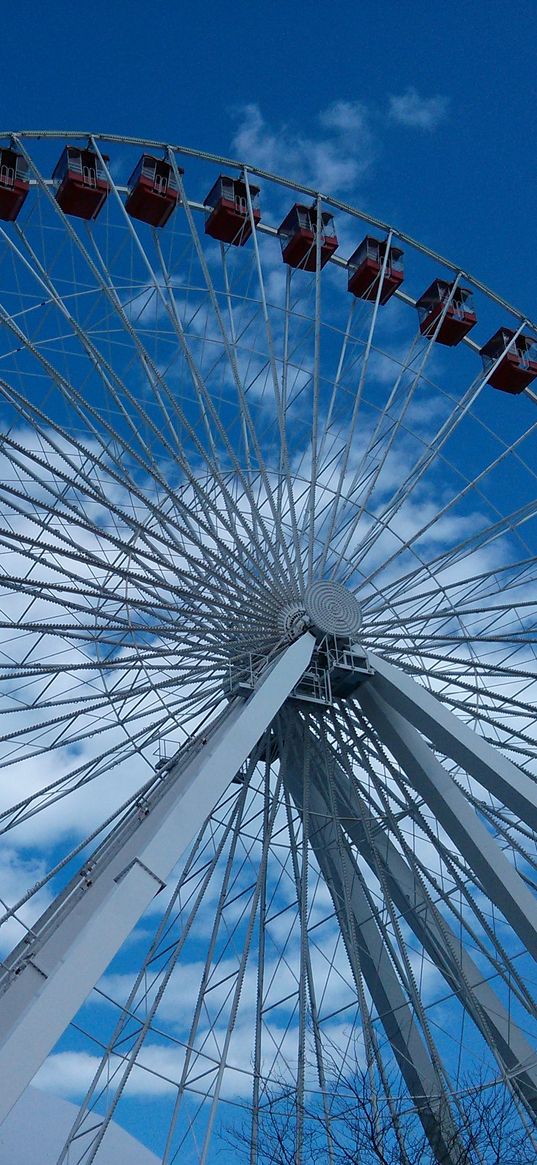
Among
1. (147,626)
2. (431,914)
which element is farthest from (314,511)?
(431,914)

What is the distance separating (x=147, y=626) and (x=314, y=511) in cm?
377

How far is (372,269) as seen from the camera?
2761 cm

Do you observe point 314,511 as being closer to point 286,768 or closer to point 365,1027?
point 286,768

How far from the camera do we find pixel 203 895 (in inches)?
894

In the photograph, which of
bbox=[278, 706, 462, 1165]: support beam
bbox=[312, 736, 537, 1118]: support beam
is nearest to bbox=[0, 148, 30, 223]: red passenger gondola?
bbox=[278, 706, 462, 1165]: support beam

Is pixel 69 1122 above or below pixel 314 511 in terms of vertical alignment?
above

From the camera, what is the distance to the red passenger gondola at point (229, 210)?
2602 cm

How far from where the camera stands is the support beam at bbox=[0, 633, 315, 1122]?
14016 millimetres

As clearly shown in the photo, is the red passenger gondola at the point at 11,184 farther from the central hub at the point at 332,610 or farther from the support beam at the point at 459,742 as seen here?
the support beam at the point at 459,742

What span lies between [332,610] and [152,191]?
8711 mm

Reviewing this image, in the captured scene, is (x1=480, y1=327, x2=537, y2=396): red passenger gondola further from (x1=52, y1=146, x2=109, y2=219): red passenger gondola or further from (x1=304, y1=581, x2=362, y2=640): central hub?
(x1=52, y1=146, x2=109, y2=219): red passenger gondola

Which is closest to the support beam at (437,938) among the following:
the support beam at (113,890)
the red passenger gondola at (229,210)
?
the support beam at (113,890)

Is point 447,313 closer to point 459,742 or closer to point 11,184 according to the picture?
point 11,184

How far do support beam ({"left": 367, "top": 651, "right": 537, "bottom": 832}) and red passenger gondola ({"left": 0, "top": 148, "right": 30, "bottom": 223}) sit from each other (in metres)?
9.72
